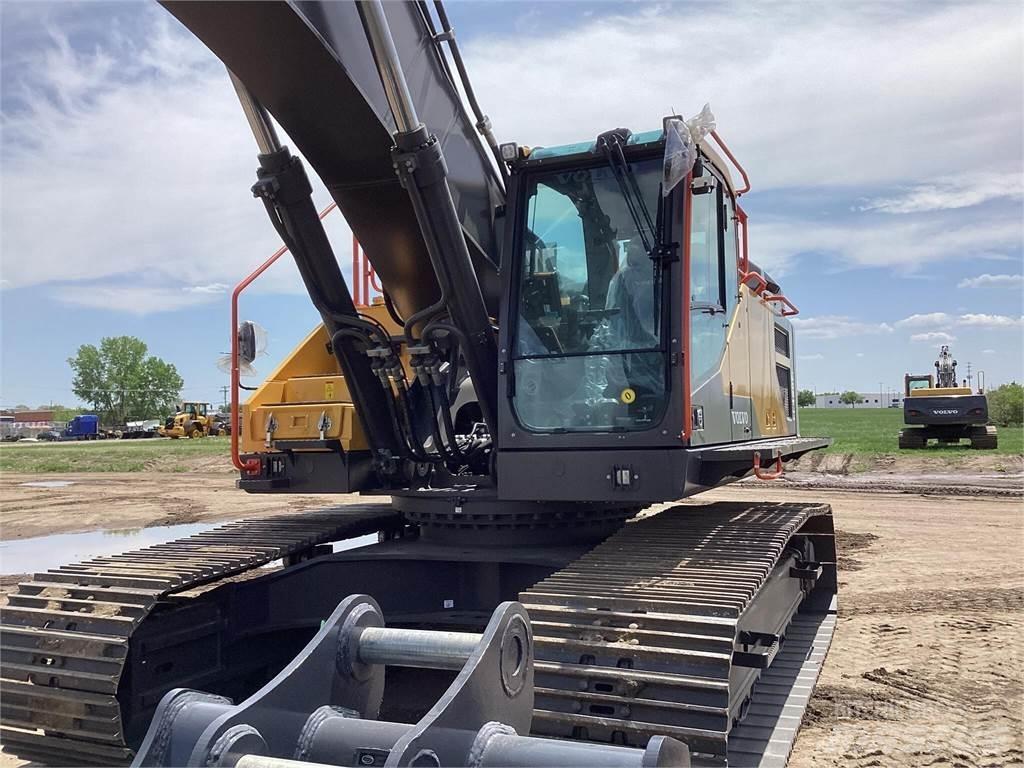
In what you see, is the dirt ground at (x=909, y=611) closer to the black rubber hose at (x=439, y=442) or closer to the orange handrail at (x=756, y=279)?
the black rubber hose at (x=439, y=442)

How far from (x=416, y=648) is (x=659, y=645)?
1150 mm

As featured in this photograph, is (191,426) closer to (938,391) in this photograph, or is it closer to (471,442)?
(938,391)

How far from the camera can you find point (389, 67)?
4.05 metres

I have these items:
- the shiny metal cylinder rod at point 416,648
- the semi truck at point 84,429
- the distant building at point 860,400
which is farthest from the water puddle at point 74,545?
the distant building at point 860,400

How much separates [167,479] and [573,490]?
2370cm

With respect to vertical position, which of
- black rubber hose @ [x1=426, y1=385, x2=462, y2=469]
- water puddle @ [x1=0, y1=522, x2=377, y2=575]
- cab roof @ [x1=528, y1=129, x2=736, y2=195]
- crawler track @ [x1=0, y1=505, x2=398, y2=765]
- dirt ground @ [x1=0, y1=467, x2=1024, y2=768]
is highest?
cab roof @ [x1=528, y1=129, x2=736, y2=195]

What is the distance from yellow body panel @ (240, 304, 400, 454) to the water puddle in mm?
4634

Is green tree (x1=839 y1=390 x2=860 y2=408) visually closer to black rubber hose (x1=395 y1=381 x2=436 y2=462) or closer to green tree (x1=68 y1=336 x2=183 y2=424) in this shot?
green tree (x1=68 y1=336 x2=183 y2=424)

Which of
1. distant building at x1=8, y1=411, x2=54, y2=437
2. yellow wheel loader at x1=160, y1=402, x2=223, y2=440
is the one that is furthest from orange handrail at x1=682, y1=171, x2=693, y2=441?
distant building at x1=8, y1=411, x2=54, y2=437

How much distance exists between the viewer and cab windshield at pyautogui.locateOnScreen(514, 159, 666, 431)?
191 inches

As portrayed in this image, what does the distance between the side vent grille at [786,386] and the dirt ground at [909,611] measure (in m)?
1.82

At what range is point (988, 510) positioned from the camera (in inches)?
612

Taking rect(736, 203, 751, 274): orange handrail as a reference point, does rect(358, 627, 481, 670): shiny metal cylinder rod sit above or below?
below

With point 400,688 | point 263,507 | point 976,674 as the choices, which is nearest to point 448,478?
point 400,688
